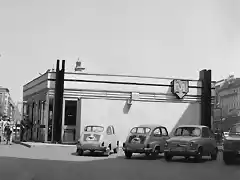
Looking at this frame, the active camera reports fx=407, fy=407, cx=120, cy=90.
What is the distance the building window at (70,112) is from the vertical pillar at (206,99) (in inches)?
405

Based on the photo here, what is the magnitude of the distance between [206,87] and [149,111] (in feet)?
16.9

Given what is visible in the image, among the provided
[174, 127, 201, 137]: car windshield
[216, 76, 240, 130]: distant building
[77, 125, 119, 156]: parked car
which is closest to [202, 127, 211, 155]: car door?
[174, 127, 201, 137]: car windshield

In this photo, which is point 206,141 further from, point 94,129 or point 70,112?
point 70,112

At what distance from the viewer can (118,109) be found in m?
31.6

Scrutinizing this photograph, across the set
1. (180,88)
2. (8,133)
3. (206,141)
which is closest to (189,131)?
(206,141)

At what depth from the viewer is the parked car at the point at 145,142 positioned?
18938 mm

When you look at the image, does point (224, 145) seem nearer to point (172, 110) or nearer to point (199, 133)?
point (199, 133)

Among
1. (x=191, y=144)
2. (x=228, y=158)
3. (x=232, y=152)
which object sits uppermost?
(x=191, y=144)

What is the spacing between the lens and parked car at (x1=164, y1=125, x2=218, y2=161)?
17188mm

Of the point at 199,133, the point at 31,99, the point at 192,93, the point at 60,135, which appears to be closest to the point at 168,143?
the point at 199,133

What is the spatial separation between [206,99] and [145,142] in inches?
600

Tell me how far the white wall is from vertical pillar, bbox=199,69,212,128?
499 millimetres

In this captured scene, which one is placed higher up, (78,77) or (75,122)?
(78,77)

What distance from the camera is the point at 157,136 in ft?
65.5
